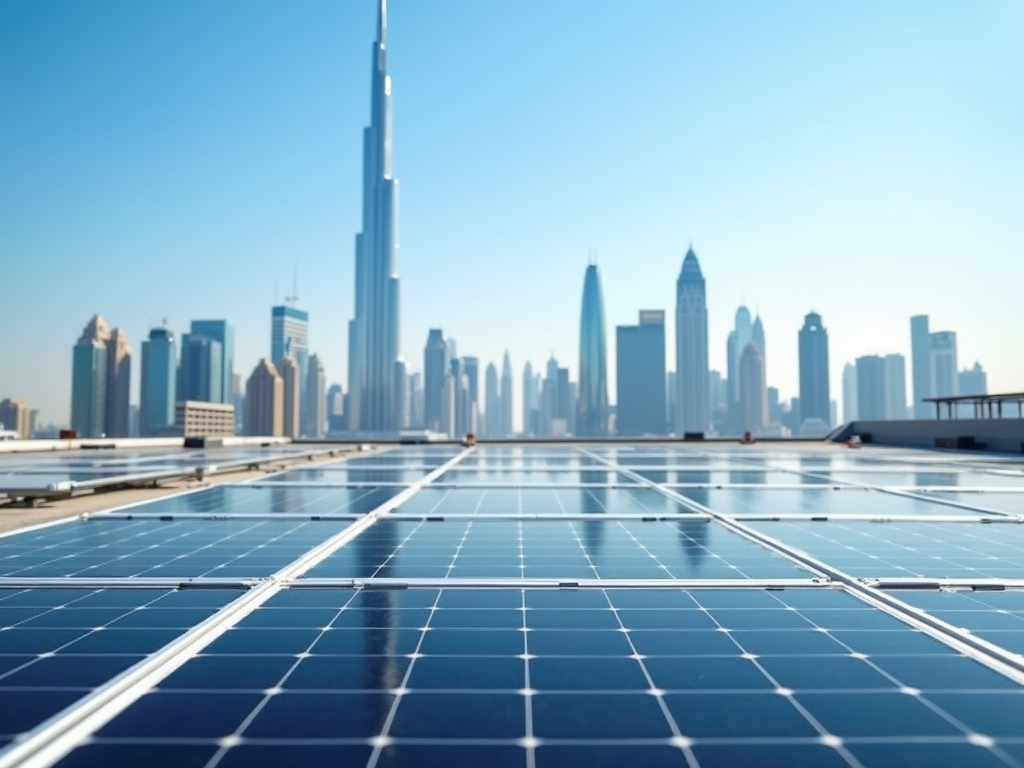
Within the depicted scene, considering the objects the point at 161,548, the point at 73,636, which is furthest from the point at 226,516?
the point at 73,636

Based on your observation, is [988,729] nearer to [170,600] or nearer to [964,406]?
[170,600]

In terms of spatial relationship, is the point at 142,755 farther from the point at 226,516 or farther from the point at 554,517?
the point at 226,516

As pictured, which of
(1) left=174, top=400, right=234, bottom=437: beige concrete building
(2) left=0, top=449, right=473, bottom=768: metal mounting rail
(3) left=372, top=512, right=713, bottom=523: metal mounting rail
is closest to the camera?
(2) left=0, top=449, right=473, bottom=768: metal mounting rail

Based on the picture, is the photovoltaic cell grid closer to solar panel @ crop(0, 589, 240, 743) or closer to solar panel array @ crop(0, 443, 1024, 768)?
solar panel array @ crop(0, 443, 1024, 768)

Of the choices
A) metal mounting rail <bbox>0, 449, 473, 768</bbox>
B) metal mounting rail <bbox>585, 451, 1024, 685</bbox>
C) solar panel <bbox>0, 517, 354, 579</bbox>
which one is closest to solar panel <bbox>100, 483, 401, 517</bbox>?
solar panel <bbox>0, 517, 354, 579</bbox>

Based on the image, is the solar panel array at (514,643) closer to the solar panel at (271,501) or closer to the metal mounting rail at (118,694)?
the metal mounting rail at (118,694)

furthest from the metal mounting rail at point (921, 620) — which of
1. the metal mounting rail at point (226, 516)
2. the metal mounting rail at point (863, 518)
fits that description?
the metal mounting rail at point (226, 516)

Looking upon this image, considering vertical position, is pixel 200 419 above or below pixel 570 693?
above
